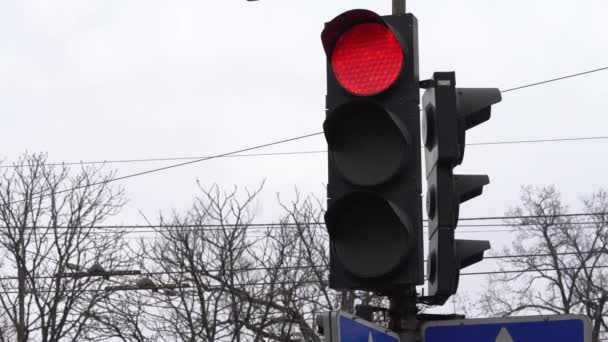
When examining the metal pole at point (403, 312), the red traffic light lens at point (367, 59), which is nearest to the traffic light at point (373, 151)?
the red traffic light lens at point (367, 59)

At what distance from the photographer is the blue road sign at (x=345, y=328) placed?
3.29m

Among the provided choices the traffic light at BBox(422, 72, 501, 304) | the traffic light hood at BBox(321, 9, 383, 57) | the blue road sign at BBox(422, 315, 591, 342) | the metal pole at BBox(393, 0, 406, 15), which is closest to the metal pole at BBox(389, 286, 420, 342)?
the traffic light at BBox(422, 72, 501, 304)

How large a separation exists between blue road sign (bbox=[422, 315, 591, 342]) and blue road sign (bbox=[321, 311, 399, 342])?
0.41 m

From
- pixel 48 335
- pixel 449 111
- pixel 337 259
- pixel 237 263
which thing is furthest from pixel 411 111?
pixel 48 335

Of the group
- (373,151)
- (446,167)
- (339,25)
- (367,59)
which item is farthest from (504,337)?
(339,25)

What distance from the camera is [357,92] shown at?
13.4 feet

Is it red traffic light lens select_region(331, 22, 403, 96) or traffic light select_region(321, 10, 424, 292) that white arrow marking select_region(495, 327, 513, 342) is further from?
red traffic light lens select_region(331, 22, 403, 96)

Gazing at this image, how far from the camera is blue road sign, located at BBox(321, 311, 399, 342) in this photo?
3.29 meters

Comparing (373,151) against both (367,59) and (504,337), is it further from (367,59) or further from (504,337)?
(504,337)

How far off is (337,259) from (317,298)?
14749 mm

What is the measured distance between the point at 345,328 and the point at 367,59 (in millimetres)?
1195

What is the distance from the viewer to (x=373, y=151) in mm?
4023

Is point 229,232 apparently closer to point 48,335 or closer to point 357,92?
point 48,335

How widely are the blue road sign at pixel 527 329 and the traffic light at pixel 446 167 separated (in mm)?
149
